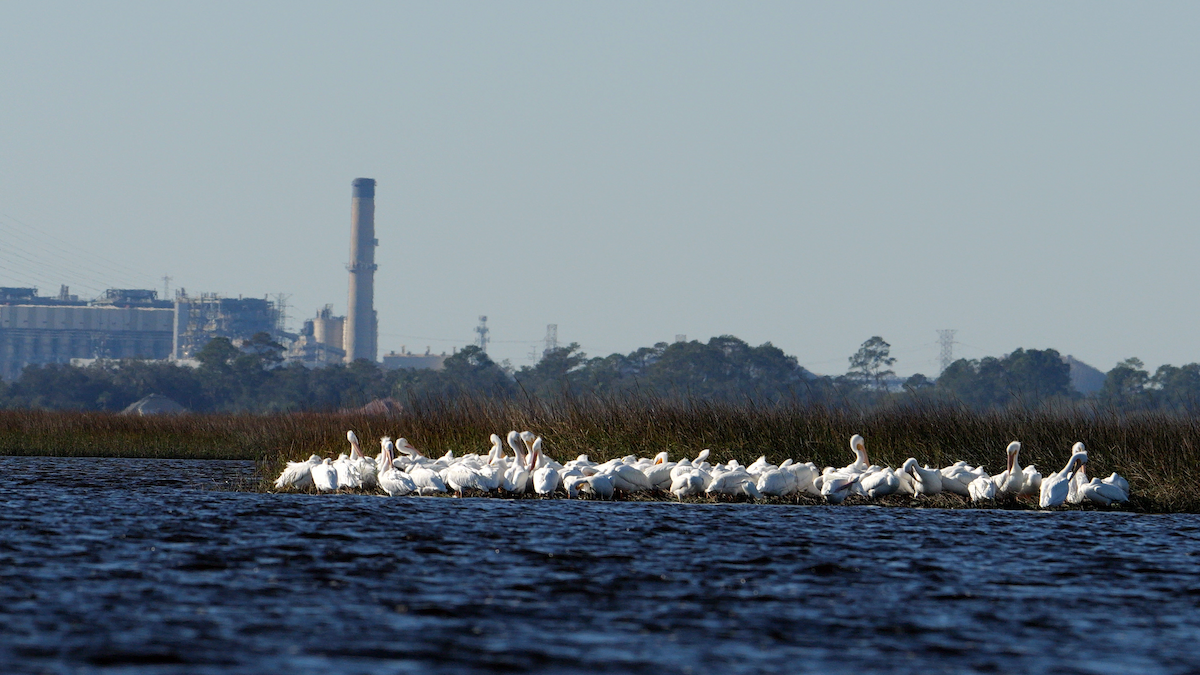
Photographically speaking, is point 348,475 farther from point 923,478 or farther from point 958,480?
point 958,480

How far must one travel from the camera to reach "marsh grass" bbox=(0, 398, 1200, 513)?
25.6 metres

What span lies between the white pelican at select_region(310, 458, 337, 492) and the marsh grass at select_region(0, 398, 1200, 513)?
61.0 inches

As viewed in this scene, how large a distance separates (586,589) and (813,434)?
558 inches

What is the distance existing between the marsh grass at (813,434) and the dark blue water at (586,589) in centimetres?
369

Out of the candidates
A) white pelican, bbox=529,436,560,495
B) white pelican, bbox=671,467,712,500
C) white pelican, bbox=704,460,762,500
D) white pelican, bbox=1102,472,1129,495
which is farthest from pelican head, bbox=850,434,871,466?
white pelican, bbox=529,436,560,495

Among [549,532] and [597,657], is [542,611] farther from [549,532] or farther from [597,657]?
[549,532]

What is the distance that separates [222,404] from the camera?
129 meters

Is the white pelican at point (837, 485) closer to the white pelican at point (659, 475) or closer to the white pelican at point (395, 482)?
the white pelican at point (659, 475)

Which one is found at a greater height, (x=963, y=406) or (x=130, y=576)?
(x=963, y=406)

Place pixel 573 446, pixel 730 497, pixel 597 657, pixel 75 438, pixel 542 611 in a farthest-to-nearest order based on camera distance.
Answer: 1. pixel 75 438
2. pixel 573 446
3. pixel 730 497
4. pixel 542 611
5. pixel 597 657

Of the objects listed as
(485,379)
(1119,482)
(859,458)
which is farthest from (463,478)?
(485,379)

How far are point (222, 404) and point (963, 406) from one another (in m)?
105

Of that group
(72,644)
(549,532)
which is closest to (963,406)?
(549,532)

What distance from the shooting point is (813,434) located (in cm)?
2838
